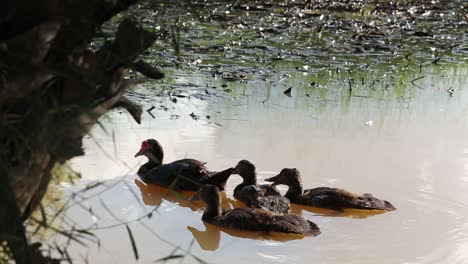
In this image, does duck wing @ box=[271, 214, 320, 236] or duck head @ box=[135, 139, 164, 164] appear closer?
duck wing @ box=[271, 214, 320, 236]

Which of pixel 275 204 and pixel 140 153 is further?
pixel 140 153

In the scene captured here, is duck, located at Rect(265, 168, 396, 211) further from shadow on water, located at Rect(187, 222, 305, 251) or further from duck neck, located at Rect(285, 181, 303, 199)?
shadow on water, located at Rect(187, 222, 305, 251)

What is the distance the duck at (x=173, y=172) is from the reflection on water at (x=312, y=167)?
3.7 inches

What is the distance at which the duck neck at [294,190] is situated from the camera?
674 centimetres

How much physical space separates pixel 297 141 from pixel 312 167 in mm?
440

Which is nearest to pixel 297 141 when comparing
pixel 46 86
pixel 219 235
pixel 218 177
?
pixel 218 177

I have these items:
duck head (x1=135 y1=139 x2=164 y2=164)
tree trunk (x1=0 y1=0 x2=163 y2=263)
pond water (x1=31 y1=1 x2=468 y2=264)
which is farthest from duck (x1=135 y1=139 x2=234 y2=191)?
tree trunk (x1=0 y1=0 x2=163 y2=263)

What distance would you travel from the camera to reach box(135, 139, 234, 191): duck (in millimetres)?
6898

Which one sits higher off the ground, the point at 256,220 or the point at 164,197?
the point at 256,220

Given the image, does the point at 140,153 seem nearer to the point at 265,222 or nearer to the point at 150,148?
the point at 150,148

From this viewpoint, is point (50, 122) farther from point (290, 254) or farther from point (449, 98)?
point (449, 98)

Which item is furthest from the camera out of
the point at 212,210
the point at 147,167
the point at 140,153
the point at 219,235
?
the point at 147,167

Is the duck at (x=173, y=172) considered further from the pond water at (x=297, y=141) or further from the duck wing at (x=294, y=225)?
the duck wing at (x=294, y=225)

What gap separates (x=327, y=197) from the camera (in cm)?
655
